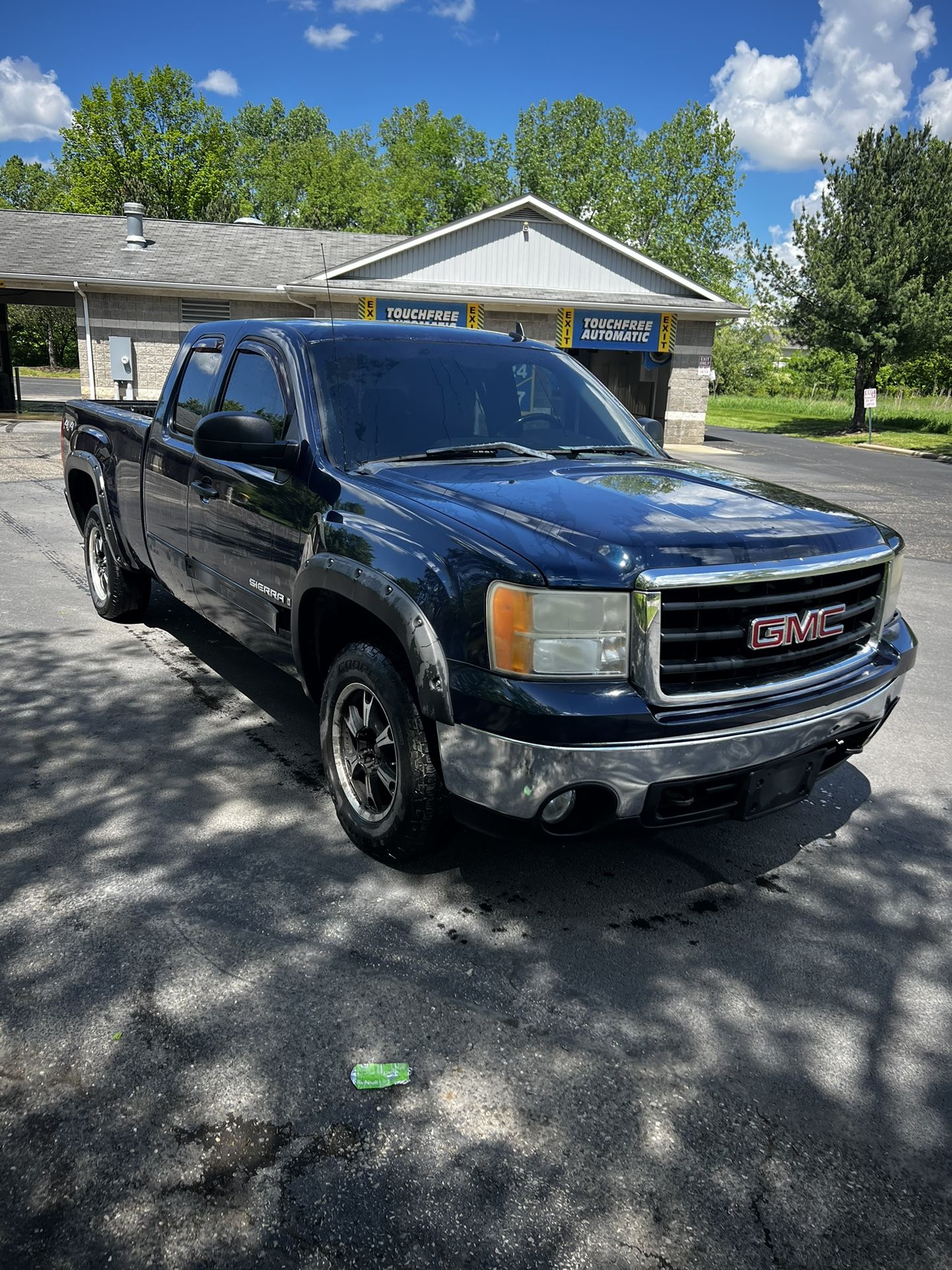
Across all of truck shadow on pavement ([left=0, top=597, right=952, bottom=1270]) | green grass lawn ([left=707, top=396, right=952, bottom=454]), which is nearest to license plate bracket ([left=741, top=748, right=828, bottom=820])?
truck shadow on pavement ([left=0, top=597, right=952, bottom=1270])

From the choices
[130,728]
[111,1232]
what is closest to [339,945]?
[111,1232]

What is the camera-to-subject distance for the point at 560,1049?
8.47 feet

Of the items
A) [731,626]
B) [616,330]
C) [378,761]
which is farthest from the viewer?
[616,330]

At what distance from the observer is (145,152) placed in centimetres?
5219

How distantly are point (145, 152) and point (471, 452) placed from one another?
57.8 metres

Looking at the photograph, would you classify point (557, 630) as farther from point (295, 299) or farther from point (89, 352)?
point (89, 352)

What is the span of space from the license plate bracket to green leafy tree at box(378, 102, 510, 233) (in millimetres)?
66668

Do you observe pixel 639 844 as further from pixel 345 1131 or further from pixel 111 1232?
pixel 111 1232

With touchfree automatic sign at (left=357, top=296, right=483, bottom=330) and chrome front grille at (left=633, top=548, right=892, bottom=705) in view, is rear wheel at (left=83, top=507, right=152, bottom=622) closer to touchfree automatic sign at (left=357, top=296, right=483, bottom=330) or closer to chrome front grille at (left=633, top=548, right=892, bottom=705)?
chrome front grille at (left=633, top=548, right=892, bottom=705)

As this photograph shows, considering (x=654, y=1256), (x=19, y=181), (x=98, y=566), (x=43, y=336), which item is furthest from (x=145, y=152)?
(x=654, y=1256)

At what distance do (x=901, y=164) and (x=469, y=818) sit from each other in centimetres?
4082

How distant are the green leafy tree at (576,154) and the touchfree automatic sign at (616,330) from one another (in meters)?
44.7

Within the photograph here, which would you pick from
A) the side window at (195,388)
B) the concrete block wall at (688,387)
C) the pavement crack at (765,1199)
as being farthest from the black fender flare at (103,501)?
the concrete block wall at (688,387)

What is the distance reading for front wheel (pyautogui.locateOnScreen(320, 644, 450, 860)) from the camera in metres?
3.09
